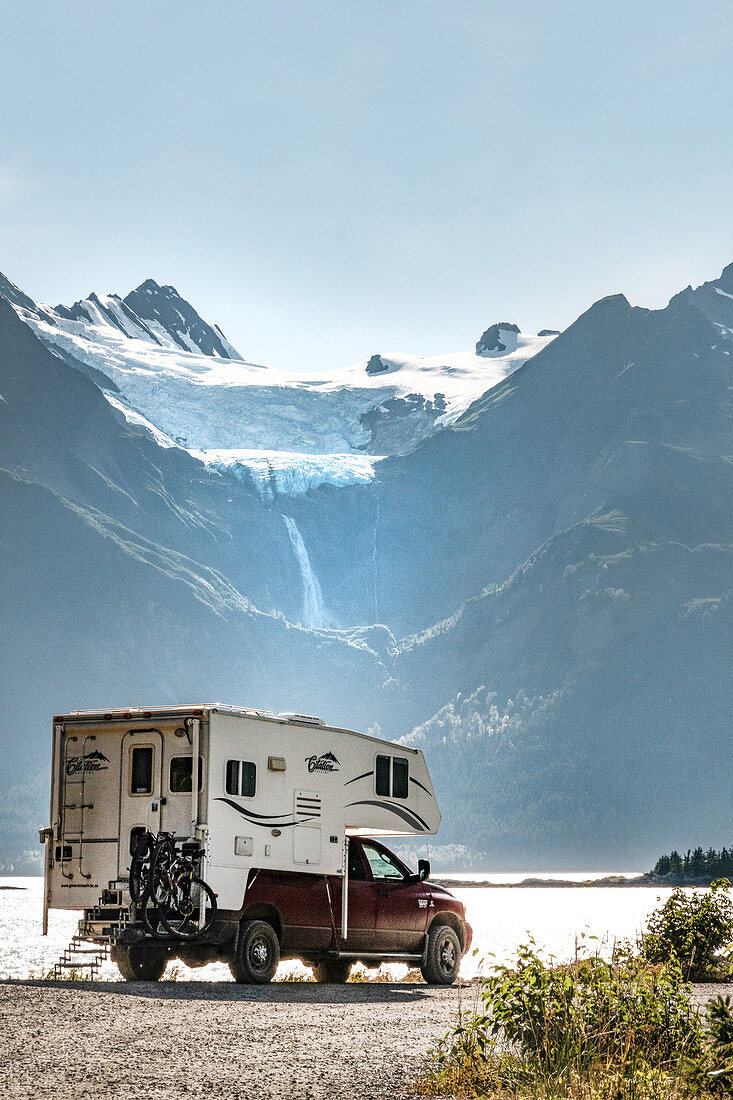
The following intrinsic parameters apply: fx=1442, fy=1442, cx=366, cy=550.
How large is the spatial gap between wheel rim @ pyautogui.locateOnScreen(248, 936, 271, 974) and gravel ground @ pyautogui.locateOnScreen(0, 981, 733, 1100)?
11.6 feet

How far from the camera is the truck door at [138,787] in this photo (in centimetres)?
2131

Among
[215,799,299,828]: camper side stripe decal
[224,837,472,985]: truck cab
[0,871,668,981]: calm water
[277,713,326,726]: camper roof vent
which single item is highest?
[277,713,326,726]: camper roof vent

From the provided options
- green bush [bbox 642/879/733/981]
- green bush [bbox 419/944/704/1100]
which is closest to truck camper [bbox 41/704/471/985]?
green bush [bbox 642/879/733/981]

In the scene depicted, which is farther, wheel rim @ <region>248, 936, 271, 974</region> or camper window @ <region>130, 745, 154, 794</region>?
camper window @ <region>130, 745, 154, 794</region>

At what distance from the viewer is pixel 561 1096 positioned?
1067 centimetres

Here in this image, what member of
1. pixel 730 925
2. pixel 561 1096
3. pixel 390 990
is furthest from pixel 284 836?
pixel 561 1096

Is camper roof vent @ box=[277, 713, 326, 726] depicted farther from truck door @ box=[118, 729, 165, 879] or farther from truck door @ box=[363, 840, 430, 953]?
truck door @ box=[363, 840, 430, 953]

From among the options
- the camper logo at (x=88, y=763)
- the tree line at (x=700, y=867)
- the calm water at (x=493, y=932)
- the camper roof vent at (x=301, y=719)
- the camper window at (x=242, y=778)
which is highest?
the camper roof vent at (x=301, y=719)

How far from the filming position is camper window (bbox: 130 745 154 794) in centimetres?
2152

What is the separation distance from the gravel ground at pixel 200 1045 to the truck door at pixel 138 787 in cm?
363

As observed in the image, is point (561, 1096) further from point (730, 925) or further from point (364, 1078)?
point (730, 925)

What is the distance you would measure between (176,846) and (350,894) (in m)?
3.43

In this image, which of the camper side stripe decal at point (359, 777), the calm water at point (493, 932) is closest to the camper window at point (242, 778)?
the camper side stripe decal at point (359, 777)

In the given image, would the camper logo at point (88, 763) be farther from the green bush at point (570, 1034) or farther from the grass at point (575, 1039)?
the green bush at point (570, 1034)
